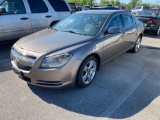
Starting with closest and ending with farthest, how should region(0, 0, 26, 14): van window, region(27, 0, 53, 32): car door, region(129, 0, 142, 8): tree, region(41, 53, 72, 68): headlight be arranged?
region(41, 53, 72, 68): headlight < region(0, 0, 26, 14): van window < region(27, 0, 53, 32): car door < region(129, 0, 142, 8): tree

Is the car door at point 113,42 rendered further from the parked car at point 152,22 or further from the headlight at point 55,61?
the parked car at point 152,22

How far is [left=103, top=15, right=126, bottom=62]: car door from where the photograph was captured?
4073 mm

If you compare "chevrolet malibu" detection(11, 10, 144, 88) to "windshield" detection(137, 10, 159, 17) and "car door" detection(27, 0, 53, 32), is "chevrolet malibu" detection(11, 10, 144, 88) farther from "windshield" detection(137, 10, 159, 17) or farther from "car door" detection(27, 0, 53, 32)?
"windshield" detection(137, 10, 159, 17)

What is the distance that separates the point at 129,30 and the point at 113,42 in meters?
1.20

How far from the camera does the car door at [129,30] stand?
5.02m

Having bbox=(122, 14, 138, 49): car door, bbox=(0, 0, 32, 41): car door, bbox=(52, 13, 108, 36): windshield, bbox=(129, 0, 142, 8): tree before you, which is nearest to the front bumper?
bbox=(52, 13, 108, 36): windshield

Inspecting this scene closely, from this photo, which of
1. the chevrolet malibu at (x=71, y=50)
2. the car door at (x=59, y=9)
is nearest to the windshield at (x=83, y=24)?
the chevrolet malibu at (x=71, y=50)

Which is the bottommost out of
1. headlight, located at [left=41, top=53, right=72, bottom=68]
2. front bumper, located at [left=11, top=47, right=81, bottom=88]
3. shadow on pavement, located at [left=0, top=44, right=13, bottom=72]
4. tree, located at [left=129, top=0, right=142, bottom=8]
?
shadow on pavement, located at [left=0, top=44, right=13, bottom=72]

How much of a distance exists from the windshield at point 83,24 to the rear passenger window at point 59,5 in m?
2.36

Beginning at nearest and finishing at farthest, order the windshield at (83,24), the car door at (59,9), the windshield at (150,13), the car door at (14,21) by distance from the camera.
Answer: the windshield at (83,24) < the car door at (14,21) < the car door at (59,9) < the windshield at (150,13)

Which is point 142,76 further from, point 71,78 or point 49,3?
point 49,3

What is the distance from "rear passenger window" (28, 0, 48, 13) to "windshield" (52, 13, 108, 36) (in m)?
1.94

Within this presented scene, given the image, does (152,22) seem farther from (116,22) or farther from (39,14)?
(39,14)

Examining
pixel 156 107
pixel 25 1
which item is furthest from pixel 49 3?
pixel 156 107
